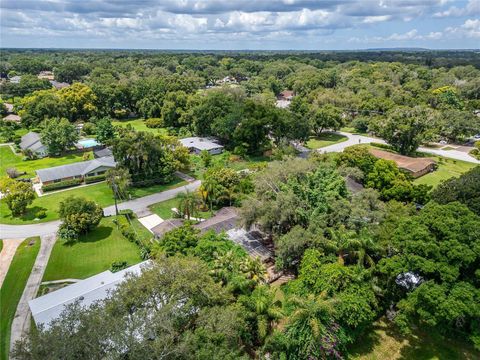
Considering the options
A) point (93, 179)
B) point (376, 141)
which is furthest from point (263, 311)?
point (376, 141)

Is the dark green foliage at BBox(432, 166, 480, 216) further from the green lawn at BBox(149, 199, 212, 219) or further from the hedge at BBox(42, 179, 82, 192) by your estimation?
the hedge at BBox(42, 179, 82, 192)

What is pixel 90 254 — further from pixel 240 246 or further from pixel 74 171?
pixel 74 171

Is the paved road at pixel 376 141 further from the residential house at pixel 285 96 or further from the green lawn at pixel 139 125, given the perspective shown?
the residential house at pixel 285 96

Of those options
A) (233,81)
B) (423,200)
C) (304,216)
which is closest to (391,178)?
(423,200)

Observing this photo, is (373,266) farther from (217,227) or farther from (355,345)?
(217,227)

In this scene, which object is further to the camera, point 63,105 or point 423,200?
point 63,105

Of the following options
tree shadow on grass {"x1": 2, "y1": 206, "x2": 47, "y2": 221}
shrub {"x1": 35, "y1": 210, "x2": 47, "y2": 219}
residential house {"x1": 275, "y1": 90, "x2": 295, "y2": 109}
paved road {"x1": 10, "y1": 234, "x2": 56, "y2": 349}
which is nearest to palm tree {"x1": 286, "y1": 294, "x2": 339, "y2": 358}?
paved road {"x1": 10, "y1": 234, "x2": 56, "y2": 349}
